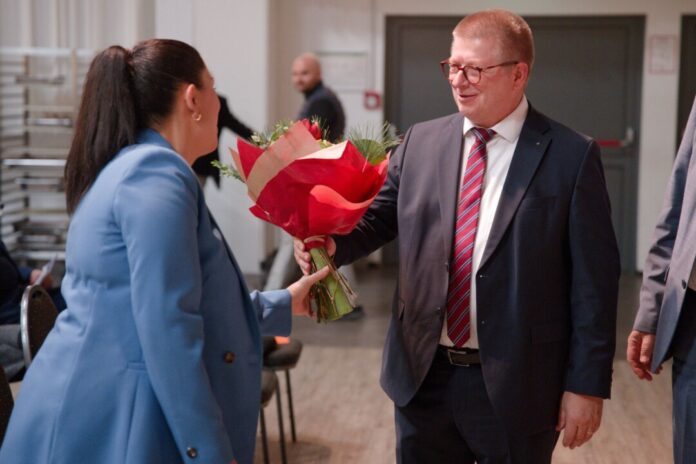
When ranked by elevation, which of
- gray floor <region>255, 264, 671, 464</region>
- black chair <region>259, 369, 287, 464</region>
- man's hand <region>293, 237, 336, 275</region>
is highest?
man's hand <region>293, 237, 336, 275</region>

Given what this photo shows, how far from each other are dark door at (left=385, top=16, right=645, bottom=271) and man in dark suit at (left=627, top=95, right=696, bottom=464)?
6719 mm

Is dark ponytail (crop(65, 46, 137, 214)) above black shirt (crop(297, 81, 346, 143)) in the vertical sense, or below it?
above

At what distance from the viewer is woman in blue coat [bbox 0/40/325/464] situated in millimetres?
1872

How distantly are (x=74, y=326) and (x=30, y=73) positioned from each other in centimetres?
588

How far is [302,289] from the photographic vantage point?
247 cm

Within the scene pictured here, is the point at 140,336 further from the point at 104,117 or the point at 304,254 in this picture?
the point at 304,254

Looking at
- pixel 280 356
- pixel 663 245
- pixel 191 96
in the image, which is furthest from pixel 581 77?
pixel 191 96

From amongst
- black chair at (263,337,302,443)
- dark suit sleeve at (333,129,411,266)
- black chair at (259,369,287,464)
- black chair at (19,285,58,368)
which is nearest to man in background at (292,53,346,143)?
black chair at (263,337,302,443)

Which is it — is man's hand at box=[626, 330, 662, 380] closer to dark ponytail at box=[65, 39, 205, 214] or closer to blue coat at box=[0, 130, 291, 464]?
blue coat at box=[0, 130, 291, 464]

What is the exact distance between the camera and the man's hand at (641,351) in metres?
2.57

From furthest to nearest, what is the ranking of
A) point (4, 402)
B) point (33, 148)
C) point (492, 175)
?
point (33, 148)
point (4, 402)
point (492, 175)

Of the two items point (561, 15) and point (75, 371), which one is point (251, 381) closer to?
point (75, 371)

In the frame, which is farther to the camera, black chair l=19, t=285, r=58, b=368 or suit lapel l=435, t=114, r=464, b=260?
black chair l=19, t=285, r=58, b=368

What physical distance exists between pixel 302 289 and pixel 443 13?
7.17m
